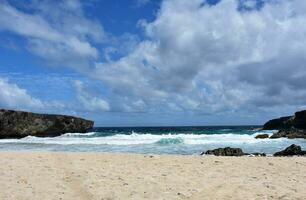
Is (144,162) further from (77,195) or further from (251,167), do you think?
(77,195)

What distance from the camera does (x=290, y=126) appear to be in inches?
2552

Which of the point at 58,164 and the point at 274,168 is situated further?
the point at 58,164

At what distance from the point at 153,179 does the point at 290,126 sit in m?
58.9

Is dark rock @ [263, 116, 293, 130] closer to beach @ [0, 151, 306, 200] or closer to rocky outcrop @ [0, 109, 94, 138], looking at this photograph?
rocky outcrop @ [0, 109, 94, 138]

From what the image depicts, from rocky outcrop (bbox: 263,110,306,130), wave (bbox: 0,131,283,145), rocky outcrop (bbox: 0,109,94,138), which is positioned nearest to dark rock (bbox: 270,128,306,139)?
wave (bbox: 0,131,283,145)

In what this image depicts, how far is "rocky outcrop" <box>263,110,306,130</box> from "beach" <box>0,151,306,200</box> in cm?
4712

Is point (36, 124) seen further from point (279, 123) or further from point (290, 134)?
point (279, 123)

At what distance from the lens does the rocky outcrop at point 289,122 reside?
58.0 meters

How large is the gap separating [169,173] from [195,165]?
1.72 m

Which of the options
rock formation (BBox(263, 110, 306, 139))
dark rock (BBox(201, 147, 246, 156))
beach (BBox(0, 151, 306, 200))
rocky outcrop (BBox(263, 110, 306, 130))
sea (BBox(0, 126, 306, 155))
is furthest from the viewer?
rocky outcrop (BBox(263, 110, 306, 130))

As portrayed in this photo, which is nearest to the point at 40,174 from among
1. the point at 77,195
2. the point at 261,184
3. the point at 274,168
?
the point at 77,195

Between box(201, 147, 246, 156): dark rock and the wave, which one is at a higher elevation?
the wave

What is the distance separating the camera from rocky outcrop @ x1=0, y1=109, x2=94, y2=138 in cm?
4872

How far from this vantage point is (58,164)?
12883 millimetres
